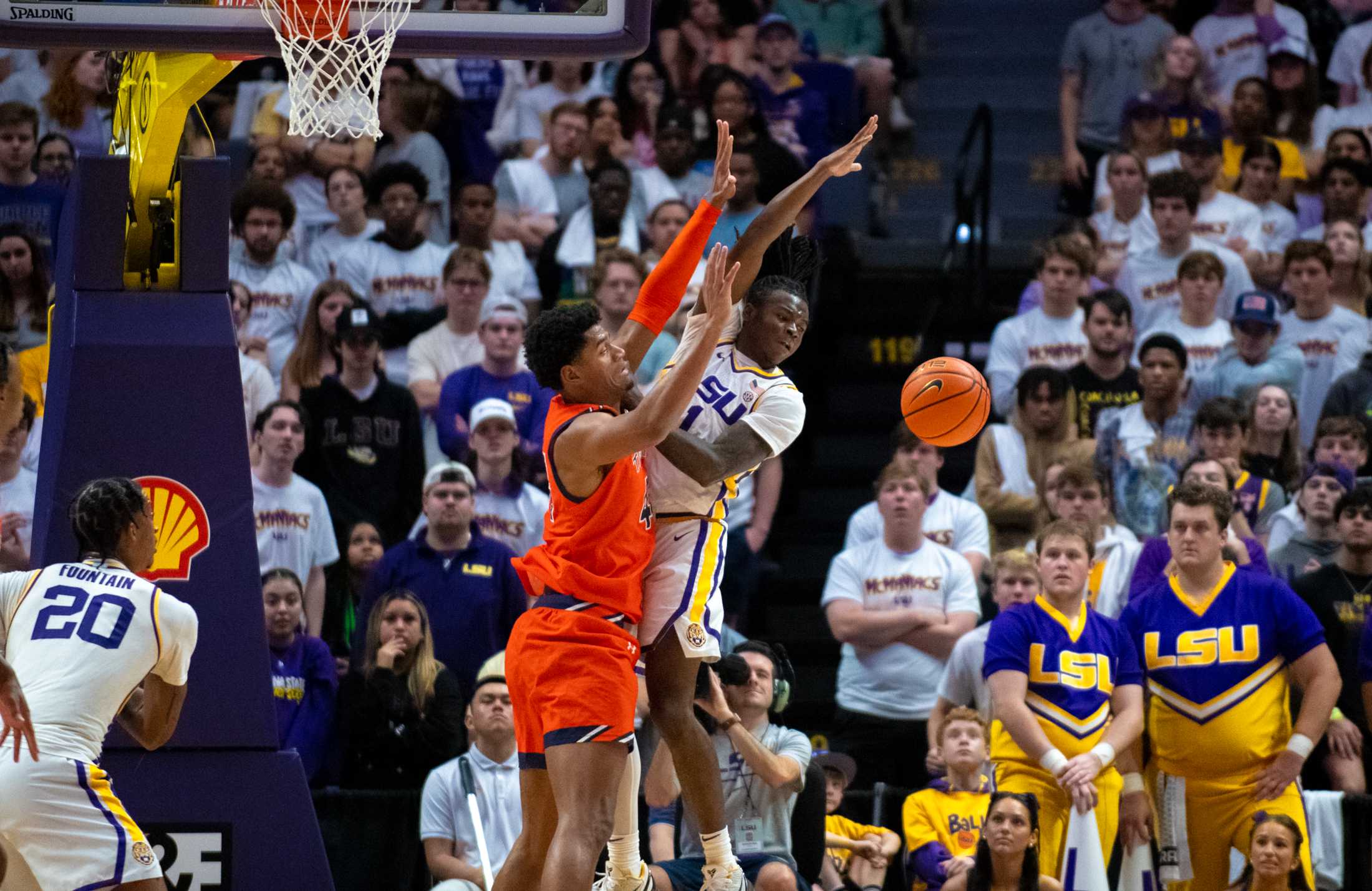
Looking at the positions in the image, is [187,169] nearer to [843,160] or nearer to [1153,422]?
[843,160]

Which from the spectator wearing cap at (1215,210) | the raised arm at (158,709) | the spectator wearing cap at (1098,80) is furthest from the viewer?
the spectator wearing cap at (1098,80)

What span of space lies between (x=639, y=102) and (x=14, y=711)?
867cm

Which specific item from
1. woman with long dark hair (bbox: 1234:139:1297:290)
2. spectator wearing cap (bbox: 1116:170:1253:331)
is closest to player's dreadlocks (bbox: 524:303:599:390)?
spectator wearing cap (bbox: 1116:170:1253:331)

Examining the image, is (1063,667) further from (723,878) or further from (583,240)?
(583,240)

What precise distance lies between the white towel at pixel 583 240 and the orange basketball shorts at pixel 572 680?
5951mm

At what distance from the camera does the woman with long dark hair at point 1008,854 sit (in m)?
8.34

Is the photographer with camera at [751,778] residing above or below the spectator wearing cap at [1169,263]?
below

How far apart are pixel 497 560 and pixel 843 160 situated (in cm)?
377

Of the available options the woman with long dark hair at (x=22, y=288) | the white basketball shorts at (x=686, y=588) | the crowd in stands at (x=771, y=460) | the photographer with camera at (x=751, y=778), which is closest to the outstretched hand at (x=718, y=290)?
the white basketball shorts at (x=686, y=588)

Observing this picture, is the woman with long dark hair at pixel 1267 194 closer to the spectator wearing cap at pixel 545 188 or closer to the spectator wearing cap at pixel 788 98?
the spectator wearing cap at pixel 788 98

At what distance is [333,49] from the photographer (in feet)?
22.9

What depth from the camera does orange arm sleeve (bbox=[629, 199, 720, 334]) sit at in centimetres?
682

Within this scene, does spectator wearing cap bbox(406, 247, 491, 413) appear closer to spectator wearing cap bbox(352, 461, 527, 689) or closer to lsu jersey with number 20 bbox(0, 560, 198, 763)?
spectator wearing cap bbox(352, 461, 527, 689)

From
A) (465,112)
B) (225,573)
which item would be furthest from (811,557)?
(225,573)
